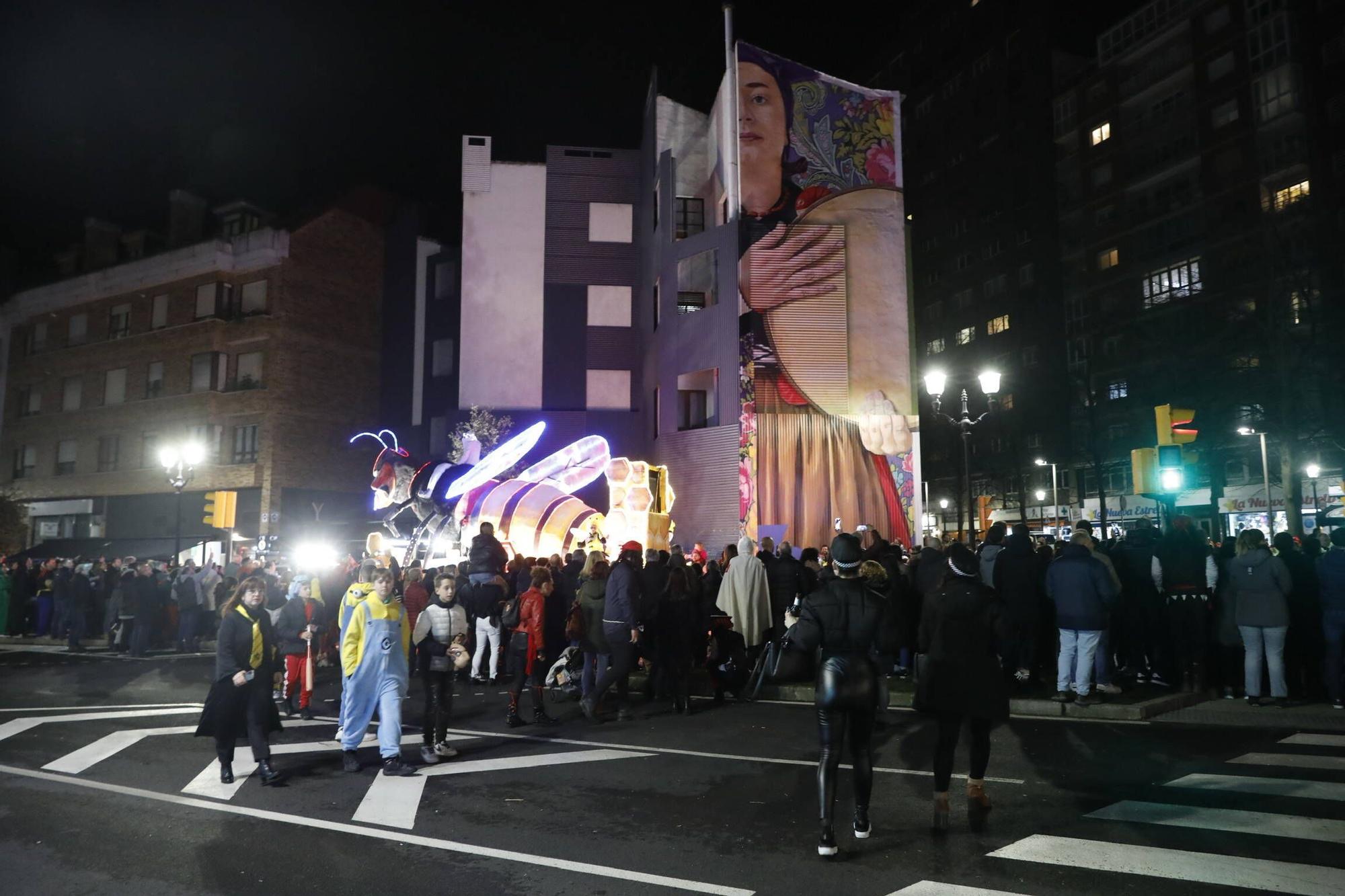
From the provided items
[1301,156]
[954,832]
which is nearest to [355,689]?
[954,832]

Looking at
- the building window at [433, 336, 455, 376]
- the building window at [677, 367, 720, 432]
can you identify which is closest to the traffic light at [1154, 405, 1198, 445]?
the building window at [677, 367, 720, 432]

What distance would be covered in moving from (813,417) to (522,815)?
75.5 feet

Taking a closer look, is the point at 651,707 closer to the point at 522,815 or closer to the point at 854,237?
the point at 522,815

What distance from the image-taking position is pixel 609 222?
3919 cm

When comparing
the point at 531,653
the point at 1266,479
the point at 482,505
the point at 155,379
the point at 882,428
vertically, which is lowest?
the point at 531,653

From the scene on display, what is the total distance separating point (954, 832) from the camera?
6121mm

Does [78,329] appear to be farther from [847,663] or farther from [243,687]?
[847,663]

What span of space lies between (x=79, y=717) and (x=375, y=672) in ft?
19.3

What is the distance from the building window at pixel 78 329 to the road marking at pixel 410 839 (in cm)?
4246

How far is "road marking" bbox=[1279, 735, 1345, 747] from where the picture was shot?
28.0ft

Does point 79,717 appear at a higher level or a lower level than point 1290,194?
lower

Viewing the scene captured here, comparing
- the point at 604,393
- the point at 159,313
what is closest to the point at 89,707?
the point at 604,393

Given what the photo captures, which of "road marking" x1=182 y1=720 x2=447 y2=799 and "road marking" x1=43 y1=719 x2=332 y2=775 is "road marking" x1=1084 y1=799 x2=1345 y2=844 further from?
"road marking" x1=43 y1=719 x2=332 y2=775

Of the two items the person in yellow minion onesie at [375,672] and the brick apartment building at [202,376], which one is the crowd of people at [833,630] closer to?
the person in yellow minion onesie at [375,672]
